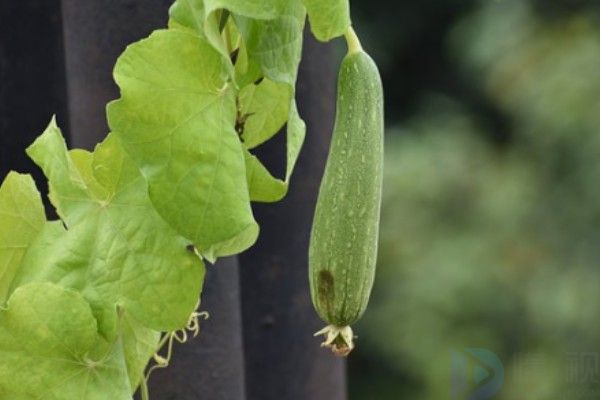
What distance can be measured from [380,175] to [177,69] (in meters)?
0.12

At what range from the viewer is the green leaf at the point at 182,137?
0.56 m

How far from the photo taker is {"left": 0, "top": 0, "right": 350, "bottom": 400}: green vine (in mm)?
558

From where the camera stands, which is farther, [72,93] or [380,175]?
[72,93]

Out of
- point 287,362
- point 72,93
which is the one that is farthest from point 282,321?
point 72,93

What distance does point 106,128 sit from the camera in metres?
0.80

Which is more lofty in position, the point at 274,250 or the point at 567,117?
the point at 274,250

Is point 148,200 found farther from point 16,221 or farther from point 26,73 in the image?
point 26,73

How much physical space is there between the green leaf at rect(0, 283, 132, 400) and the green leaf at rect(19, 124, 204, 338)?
16 millimetres

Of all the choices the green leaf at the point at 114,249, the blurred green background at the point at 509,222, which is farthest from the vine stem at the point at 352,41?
the blurred green background at the point at 509,222

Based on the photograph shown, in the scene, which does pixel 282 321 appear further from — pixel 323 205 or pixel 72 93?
pixel 323 205

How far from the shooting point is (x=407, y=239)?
2844 mm

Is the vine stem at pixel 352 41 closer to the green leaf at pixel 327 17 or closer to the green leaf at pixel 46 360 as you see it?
the green leaf at pixel 327 17

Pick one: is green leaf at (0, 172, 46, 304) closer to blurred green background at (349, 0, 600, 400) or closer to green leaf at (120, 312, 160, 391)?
green leaf at (120, 312, 160, 391)

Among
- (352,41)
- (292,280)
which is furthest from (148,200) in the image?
(292,280)
